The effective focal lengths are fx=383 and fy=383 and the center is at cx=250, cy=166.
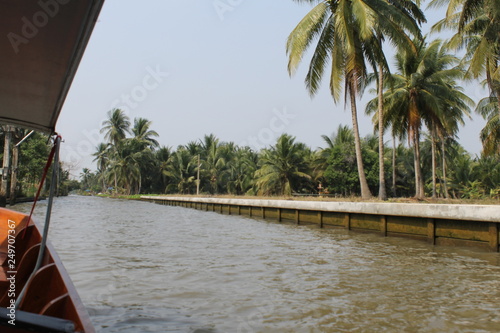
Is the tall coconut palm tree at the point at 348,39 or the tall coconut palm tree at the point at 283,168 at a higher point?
the tall coconut palm tree at the point at 348,39

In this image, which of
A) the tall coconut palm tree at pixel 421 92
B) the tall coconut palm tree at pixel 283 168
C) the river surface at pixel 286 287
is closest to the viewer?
the river surface at pixel 286 287

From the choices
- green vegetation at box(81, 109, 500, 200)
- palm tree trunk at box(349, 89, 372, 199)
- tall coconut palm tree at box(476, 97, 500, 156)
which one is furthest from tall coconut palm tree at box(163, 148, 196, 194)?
palm tree trunk at box(349, 89, 372, 199)

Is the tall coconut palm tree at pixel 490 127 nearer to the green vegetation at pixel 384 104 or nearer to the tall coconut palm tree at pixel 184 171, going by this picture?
the green vegetation at pixel 384 104

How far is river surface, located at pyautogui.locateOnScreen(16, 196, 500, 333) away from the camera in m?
4.00

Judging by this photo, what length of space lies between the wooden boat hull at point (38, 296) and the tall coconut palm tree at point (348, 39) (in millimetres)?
13116

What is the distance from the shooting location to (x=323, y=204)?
13.7m

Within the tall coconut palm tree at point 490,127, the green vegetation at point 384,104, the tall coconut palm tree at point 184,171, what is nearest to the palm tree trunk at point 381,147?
the green vegetation at point 384,104

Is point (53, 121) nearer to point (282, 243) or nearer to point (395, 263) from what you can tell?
point (395, 263)

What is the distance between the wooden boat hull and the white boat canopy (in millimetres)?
1403

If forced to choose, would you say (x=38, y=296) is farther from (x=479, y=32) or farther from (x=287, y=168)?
(x=287, y=168)

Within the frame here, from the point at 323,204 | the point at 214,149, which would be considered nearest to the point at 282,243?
the point at 323,204

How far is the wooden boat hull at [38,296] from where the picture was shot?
6.05ft

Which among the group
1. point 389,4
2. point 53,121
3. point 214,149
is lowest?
point 53,121

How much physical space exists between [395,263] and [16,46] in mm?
6669
